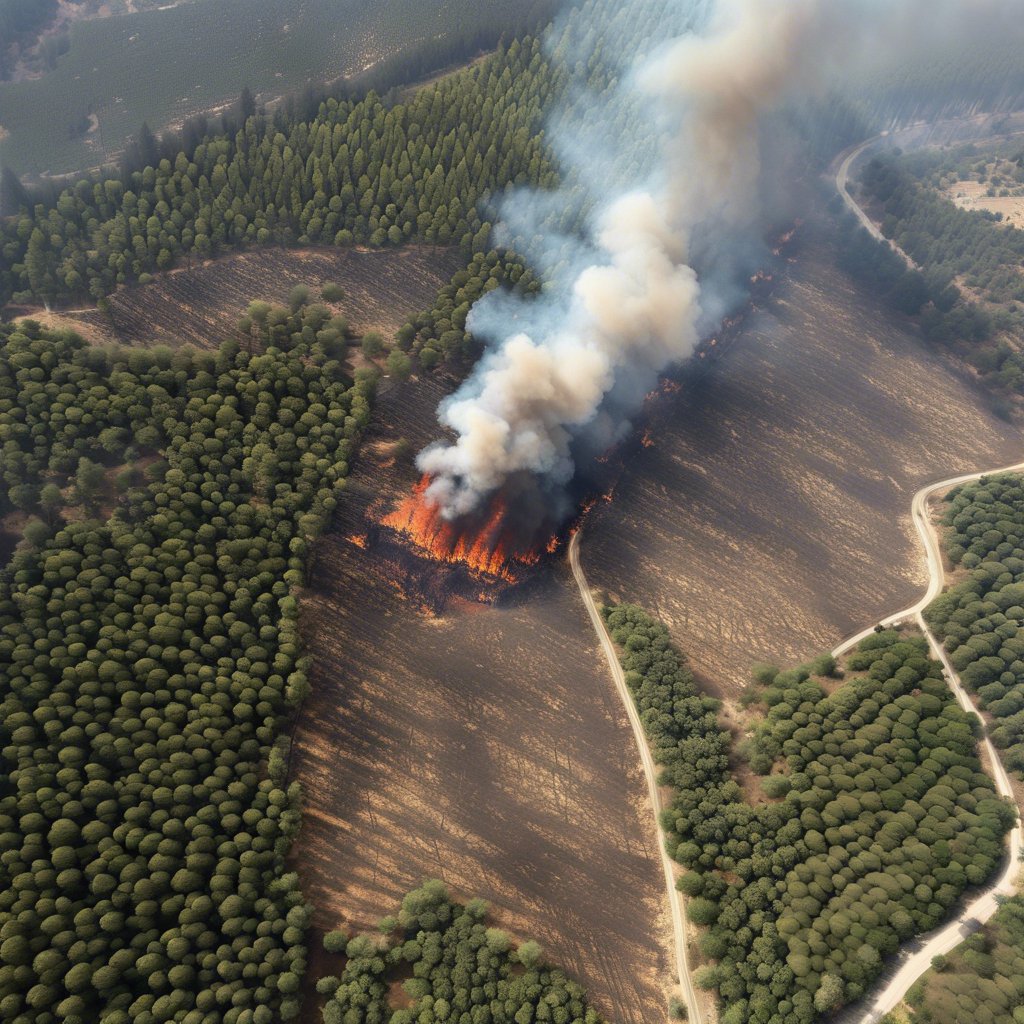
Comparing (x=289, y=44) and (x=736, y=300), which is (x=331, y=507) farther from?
(x=289, y=44)

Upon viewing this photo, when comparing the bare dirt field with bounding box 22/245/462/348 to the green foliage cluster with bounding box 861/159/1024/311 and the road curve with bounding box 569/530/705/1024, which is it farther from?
the green foliage cluster with bounding box 861/159/1024/311

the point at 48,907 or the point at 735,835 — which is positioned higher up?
the point at 735,835

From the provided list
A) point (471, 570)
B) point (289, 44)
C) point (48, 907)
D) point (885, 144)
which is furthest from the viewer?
point (885, 144)

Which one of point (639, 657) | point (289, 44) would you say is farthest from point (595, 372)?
point (289, 44)

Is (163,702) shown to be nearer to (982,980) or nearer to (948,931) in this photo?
(948,931)

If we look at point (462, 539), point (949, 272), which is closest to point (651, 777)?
point (462, 539)

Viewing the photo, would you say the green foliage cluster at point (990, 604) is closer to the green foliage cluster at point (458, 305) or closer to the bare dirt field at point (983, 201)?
the green foliage cluster at point (458, 305)
